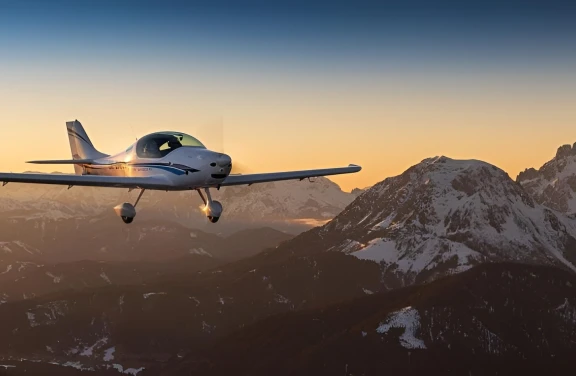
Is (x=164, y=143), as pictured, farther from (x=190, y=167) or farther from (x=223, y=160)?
(x=223, y=160)

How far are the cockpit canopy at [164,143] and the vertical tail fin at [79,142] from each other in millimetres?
23400

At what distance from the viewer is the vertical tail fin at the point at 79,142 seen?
263ft

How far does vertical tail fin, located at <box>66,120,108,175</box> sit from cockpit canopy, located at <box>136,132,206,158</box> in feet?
76.8

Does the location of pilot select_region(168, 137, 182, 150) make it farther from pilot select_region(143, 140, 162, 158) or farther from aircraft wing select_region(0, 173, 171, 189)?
aircraft wing select_region(0, 173, 171, 189)

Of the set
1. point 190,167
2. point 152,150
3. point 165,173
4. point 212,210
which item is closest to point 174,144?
point 152,150

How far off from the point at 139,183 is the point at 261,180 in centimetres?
1143

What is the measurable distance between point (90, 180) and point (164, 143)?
6.82 meters

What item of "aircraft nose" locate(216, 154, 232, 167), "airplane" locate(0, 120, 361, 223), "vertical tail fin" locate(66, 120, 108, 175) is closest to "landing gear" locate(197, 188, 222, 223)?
"airplane" locate(0, 120, 361, 223)

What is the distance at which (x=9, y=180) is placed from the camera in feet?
167

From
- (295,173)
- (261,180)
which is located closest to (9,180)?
(261,180)

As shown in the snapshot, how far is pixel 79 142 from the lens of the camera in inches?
3273

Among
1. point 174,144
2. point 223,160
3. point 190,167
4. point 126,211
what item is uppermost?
point 174,144

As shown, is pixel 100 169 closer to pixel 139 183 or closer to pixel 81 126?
pixel 139 183

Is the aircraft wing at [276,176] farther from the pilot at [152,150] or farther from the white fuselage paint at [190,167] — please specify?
the pilot at [152,150]
